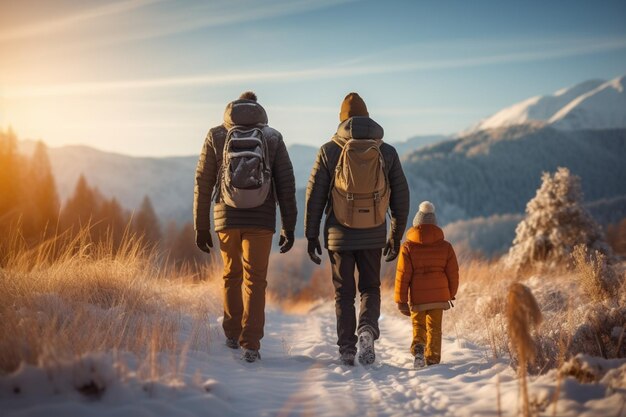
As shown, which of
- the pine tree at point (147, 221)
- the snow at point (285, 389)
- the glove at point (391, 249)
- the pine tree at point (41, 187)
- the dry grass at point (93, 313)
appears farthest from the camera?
the pine tree at point (147, 221)

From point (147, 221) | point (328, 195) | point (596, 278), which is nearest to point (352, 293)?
point (328, 195)

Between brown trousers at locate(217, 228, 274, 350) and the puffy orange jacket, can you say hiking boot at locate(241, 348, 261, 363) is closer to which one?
brown trousers at locate(217, 228, 274, 350)

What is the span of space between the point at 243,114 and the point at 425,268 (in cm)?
243

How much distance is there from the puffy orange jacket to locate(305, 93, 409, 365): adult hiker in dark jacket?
0.26 m

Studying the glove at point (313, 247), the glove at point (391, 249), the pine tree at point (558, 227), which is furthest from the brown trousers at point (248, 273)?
the pine tree at point (558, 227)

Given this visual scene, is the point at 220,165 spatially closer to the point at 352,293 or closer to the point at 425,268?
the point at 352,293

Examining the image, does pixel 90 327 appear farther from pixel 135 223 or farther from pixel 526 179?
pixel 526 179

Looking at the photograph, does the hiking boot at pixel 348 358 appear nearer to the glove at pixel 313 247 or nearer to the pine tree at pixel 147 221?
the glove at pixel 313 247

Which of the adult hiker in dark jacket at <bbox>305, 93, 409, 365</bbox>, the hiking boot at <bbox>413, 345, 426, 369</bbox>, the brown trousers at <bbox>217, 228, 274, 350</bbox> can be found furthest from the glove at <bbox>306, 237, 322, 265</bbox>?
the hiking boot at <bbox>413, 345, 426, 369</bbox>

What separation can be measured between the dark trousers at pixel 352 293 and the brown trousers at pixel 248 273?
777mm

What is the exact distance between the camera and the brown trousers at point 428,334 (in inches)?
172

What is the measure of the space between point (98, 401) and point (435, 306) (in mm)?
3059

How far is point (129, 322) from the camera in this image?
14.9 feet

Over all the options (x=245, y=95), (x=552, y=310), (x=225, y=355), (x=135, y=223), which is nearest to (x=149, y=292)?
(x=225, y=355)
